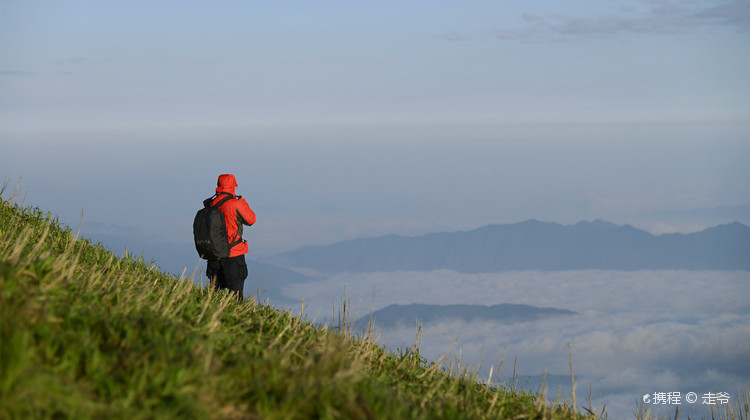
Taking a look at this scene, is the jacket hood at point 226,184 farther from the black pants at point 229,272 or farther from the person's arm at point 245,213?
the black pants at point 229,272

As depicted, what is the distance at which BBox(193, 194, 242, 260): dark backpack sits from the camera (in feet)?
34.8

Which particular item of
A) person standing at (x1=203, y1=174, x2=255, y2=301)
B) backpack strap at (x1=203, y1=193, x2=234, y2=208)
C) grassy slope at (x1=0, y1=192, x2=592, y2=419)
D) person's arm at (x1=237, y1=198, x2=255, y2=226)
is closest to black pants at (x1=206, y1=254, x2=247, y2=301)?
person standing at (x1=203, y1=174, x2=255, y2=301)

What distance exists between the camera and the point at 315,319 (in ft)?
29.5

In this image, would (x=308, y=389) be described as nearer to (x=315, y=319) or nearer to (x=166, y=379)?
(x=166, y=379)

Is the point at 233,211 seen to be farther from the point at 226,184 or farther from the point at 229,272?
the point at 229,272

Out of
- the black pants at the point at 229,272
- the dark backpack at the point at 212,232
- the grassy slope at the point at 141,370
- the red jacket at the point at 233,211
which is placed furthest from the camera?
the black pants at the point at 229,272

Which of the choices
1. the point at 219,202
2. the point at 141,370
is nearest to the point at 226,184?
the point at 219,202

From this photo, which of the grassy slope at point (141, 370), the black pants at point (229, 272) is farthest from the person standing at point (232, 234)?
the grassy slope at point (141, 370)

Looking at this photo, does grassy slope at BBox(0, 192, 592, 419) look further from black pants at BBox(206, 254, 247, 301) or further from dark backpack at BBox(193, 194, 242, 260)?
black pants at BBox(206, 254, 247, 301)

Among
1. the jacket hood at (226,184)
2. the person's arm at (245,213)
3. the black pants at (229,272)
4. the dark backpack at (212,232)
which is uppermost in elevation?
the jacket hood at (226,184)

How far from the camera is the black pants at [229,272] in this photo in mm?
11039

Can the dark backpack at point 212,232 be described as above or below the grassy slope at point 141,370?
above

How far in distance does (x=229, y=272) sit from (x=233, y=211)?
108 cm

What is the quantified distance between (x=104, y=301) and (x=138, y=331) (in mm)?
1298
